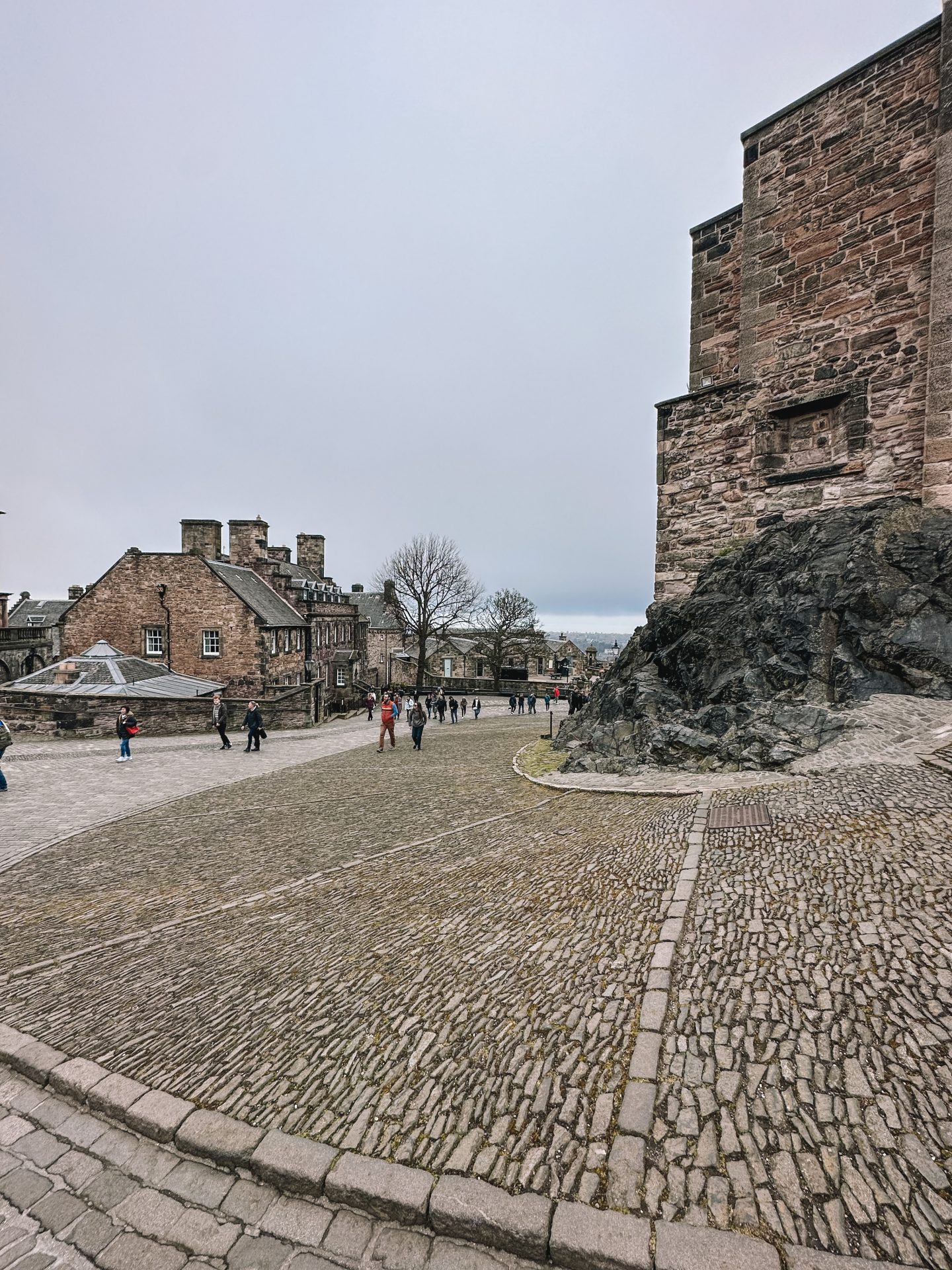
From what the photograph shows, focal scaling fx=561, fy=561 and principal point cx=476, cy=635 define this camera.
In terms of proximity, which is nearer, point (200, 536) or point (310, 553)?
point (200, 536)

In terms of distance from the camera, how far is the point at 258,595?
31234mm

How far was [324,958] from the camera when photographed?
4.49 metres

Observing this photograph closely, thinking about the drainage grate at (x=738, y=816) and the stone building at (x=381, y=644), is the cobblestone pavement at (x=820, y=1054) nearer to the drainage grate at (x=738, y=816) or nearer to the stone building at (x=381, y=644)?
the drainage grate at (x=738, y=816)

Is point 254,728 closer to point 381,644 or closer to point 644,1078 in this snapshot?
point 644,1078

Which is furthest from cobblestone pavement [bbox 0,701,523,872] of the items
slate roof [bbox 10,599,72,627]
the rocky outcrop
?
slate roof [bbox 10,599,72,627]

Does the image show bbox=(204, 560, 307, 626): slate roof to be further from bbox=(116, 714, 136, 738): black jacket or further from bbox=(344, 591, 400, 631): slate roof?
bbox=(344, 591, 400, 631): slate roof

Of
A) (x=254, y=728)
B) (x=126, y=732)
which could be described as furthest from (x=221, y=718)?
(x=126, y=732)

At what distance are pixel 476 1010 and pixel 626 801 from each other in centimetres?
470

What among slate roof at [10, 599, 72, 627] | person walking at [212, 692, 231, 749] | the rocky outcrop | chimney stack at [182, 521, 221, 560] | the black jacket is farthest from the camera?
slate roof at [10, 599, 72, 627]

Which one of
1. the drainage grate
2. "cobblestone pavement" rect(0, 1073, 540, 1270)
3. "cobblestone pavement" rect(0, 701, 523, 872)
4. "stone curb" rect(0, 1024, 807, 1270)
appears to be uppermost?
the drainage grate

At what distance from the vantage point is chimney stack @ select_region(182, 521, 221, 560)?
102 feet

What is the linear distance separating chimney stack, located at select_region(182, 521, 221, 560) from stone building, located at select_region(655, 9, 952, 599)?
2661 cm

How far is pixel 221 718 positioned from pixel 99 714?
4911 millimetres

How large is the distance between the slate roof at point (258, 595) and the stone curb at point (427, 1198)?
26517mm
